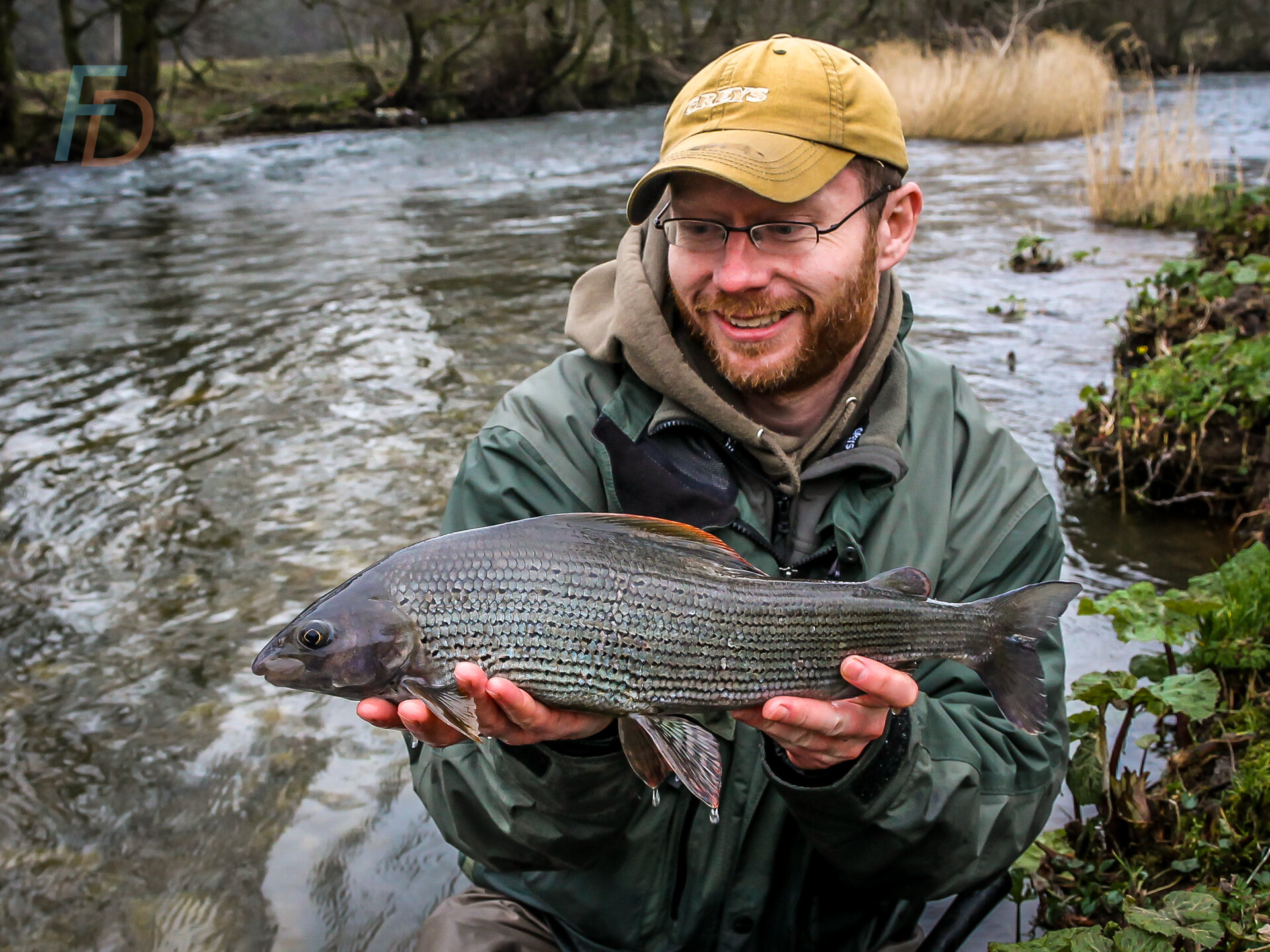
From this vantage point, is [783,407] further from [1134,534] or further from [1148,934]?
[1134,534]

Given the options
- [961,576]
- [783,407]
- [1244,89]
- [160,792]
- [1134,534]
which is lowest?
[160,792]

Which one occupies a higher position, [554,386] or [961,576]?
[554,386]

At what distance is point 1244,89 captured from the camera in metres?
26.6

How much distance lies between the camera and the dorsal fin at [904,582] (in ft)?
7.61

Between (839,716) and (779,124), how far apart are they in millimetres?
1380

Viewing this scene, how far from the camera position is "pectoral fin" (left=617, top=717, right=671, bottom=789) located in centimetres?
227

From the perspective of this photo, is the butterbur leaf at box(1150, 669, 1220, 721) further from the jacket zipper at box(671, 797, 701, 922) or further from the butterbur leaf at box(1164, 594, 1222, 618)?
the jacket zipper at box(671, 797, 701, 922)

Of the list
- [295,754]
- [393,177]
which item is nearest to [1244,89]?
[393,177]

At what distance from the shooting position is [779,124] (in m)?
2.68

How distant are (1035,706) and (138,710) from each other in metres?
3.82

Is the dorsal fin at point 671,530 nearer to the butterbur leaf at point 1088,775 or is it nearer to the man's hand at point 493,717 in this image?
the man's hand at point 493,717

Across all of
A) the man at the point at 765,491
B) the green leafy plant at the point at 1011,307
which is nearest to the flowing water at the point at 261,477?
the green leafy plant at the point at 1011,307

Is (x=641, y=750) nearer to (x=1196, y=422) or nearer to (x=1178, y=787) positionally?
(x=1178, y=787)

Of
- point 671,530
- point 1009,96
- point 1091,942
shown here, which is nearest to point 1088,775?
point 1091,942
